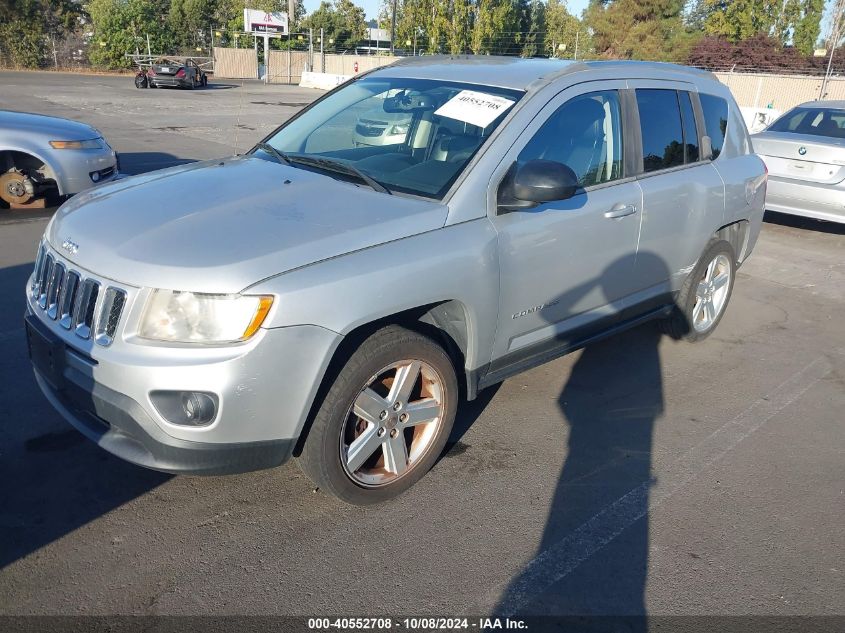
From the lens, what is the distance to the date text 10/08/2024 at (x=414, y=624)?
267 cm

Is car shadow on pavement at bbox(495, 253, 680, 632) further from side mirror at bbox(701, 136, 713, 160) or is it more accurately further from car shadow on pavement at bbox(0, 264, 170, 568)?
car shadow on pavement at bbox(0, 264, 170, 568)

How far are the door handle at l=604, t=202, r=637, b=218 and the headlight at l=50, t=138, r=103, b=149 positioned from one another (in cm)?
655

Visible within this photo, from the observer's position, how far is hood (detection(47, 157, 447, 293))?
9.07ft

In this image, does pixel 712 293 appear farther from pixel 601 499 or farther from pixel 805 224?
pixel 805 224

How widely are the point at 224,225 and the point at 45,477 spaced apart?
60.0 inches

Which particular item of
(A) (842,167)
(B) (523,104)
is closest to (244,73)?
(A) (842,167)

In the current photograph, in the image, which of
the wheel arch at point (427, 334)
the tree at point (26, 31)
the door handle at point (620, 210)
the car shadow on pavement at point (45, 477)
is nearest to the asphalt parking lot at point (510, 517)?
the car shadow on pavement at point (45, 477)

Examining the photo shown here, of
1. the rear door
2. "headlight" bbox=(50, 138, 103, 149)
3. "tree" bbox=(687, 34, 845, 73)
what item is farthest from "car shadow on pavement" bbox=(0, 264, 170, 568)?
"tree" bbox=(687, 34, 845, 73)

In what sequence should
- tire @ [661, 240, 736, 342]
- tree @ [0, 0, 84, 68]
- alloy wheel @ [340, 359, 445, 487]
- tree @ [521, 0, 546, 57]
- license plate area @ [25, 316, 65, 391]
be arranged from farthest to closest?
tree @ [521, 0, 546, 57], tree @ [0, 0, 84, 68], tire @ [661, 240, 736, 342], alloy wheel @ [340, 359, 445, 487], license plate area @ [25, 316, 65, 391]

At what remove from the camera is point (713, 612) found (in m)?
2.83

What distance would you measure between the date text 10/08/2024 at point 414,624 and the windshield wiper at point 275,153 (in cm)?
238

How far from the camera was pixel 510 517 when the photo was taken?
334 centimetres

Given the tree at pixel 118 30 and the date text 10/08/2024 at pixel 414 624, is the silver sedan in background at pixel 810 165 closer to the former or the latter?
the date text 10/08/2024 at pixel 414 624

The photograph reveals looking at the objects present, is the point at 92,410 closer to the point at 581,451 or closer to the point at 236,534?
the point at 236,534
